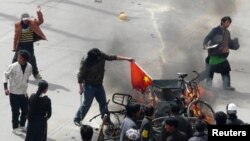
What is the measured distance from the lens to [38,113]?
449 inches

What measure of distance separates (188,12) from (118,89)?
7.39 m

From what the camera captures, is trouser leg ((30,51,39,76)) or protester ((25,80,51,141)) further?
trouser leg ((30,51,39,76))

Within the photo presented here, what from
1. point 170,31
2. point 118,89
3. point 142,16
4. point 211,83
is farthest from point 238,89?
point 142,16

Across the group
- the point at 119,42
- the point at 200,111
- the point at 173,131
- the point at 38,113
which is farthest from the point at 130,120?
the point at 119,42

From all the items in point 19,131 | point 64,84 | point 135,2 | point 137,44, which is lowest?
point 19,131

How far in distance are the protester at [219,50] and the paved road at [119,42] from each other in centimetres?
33

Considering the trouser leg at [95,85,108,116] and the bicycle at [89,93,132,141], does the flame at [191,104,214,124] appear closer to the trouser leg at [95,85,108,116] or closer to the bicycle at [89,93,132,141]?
the bicycle at [89,93,132,141]

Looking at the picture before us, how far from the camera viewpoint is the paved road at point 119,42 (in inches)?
569

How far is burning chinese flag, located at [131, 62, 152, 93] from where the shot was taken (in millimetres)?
12570

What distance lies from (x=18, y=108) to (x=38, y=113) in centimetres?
127

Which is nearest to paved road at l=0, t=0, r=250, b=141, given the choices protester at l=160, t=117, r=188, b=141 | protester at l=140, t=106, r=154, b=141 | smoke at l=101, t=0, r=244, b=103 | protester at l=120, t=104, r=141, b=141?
smoke at l=101, t=0, r=244, b=103

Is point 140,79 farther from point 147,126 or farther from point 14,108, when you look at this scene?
point 147,126

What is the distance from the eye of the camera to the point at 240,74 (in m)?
16.5

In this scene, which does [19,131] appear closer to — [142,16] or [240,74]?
[240,74]
